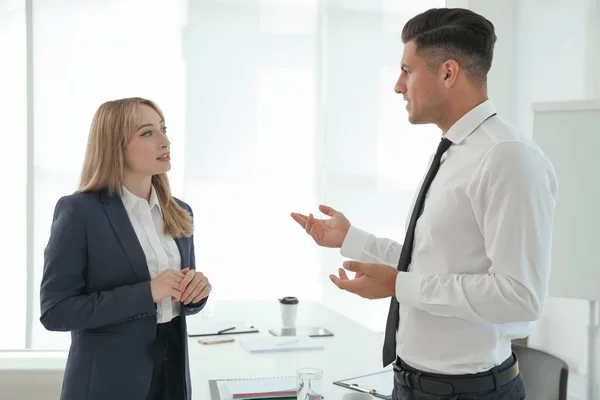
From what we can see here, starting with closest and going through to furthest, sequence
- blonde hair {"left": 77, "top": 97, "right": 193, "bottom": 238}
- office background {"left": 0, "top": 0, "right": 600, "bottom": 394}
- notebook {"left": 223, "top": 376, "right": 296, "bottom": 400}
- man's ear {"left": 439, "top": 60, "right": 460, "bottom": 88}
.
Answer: man's ear {"left": 439, "top": 60, "right": 460, "bottom": 88}
notebook {"left": 223, "top": 376, "right": 296, "bottom": 400}
blonde hair {"left": 77, "top": 97, "right": 193, "bottom": 238}
office background {"left": 0, "top": 0, "right": 600, "bottom": 394}

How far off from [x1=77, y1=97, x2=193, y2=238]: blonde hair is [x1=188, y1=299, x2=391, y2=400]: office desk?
1.60ft

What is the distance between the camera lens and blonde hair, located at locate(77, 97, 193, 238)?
205 centimetres

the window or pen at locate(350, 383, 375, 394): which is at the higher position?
the window

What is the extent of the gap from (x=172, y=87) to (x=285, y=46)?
990mm

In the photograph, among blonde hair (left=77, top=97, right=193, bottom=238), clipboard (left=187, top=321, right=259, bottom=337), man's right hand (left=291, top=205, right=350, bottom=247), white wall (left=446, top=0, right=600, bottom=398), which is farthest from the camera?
white wall (left=446, top=0, right=600, bottom=398)

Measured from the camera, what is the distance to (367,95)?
16.3 feet

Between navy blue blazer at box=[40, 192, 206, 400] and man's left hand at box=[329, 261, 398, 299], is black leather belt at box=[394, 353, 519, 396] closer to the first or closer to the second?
man's left hand at box=[329, 261, 398, 299]

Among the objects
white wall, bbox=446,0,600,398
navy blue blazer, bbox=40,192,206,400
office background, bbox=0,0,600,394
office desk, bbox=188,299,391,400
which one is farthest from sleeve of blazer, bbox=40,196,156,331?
office background, bbox=0,0,600,394

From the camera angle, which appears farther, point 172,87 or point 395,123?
point 395,123

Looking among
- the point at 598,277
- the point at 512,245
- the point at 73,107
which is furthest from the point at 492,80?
the point at 512,245

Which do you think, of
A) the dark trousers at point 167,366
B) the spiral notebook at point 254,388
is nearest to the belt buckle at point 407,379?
the spiral notebook at point 254,388

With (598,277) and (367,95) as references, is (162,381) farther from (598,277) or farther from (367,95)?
(367,95)

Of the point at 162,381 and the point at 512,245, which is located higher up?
the point at 512,245

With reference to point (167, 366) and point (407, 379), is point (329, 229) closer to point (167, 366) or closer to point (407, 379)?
point (407, 379)
